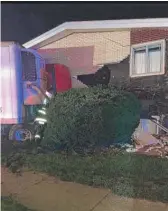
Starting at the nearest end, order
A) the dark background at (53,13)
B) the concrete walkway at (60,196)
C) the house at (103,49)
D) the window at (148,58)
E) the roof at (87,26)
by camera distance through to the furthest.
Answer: the dark background at (53,13) → the roof at (87,26) → the concrete walkway at (60,196) → the house at (103,49) → the window at (148,58)

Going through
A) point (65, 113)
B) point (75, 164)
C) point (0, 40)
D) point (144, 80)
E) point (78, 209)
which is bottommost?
point (78, 209)

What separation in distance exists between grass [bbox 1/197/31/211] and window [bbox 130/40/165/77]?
2320mm

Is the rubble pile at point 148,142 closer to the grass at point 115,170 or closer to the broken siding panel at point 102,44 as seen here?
the grass at point 115,170

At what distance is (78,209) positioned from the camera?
650 centimetres

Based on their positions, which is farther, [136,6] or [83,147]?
[83,147]

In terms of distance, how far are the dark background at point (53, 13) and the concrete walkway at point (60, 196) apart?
74.2 inches

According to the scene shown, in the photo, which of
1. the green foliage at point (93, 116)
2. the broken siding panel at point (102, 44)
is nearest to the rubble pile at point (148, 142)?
the green foliage at point (93, 116)

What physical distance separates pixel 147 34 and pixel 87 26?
776 mm

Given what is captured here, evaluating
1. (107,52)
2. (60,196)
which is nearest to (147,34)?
(107,52)

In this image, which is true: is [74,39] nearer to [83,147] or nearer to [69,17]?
[69,17]

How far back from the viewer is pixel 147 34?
6648 millimetres

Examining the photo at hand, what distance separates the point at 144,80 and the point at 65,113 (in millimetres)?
1138

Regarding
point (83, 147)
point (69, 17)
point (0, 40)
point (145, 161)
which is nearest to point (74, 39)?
point (69, 17)

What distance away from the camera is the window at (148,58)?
6.79m
